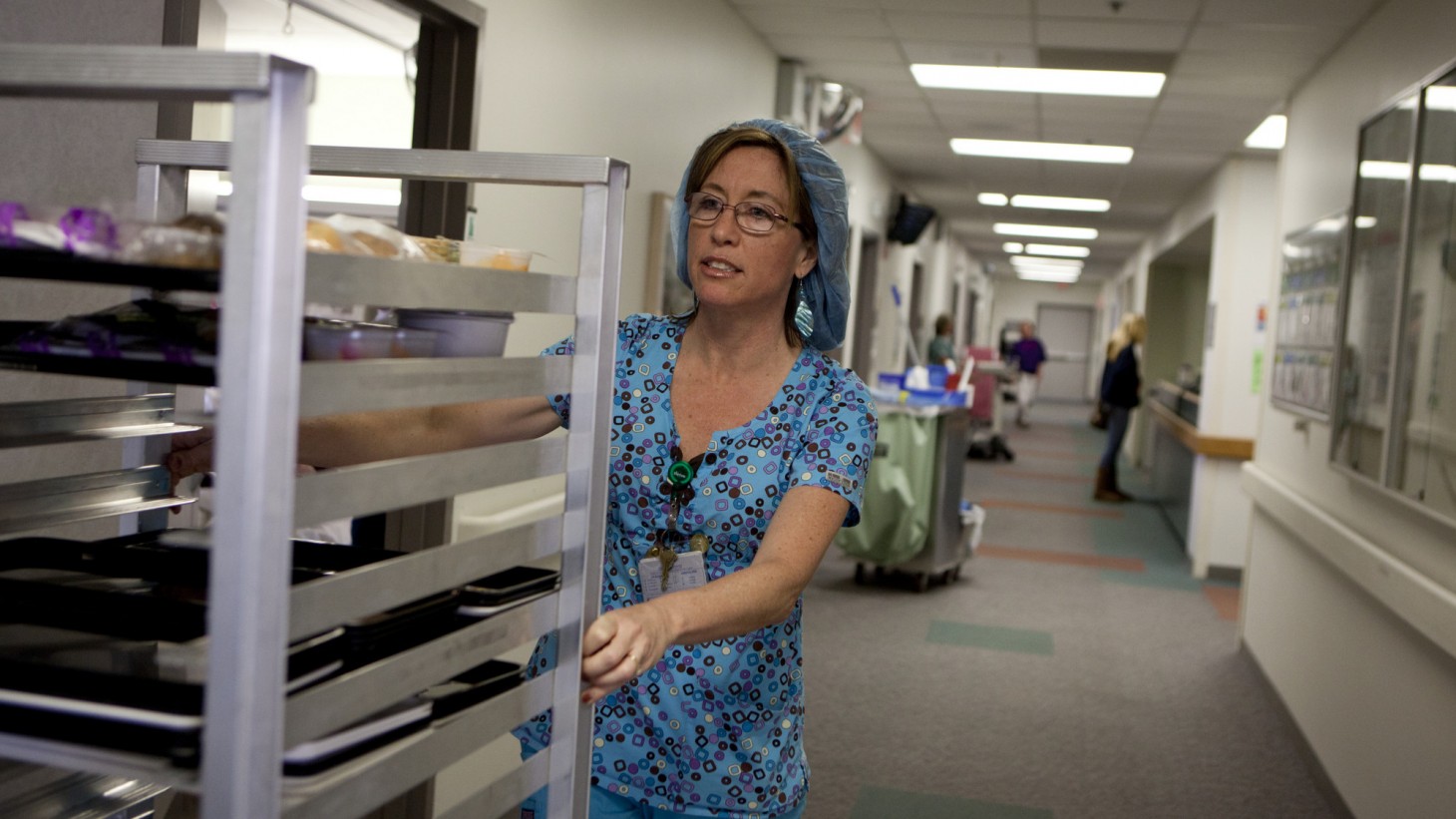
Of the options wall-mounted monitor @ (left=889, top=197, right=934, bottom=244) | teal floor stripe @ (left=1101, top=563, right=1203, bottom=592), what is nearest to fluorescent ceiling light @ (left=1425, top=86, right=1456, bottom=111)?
teal floor stripe @ (left=1101, top=563, right=1203, bottom=592)

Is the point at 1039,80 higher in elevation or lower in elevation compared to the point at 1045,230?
lower

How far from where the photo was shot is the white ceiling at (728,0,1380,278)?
5.04 meters

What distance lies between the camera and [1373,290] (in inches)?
151

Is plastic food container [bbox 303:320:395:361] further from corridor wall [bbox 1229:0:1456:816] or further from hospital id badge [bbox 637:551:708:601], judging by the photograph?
corridor wall [bbox 1229:0:1456:816]

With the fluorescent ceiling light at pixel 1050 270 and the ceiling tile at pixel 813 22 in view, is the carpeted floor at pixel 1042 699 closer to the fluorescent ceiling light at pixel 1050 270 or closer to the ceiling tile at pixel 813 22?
the ceiling tile at pixel 813 22

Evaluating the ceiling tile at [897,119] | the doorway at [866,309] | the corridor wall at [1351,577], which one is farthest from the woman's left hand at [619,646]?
the doorway at [866,309]

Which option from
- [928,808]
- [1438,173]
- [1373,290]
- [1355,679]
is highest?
[1438,173]

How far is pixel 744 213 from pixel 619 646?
722mm

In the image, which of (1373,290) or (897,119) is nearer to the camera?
(1373,290)

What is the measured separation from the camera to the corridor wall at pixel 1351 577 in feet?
10.2

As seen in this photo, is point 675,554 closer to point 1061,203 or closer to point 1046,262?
point 1061,203

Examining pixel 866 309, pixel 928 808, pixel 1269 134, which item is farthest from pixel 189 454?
pixel 866 309

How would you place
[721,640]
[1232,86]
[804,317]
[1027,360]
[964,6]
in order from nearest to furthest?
[721,640], [804,317], [964,6], [1232,86], [1027,360]

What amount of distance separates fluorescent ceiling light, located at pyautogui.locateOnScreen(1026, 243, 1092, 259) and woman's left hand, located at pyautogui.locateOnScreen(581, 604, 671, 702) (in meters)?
17.3
